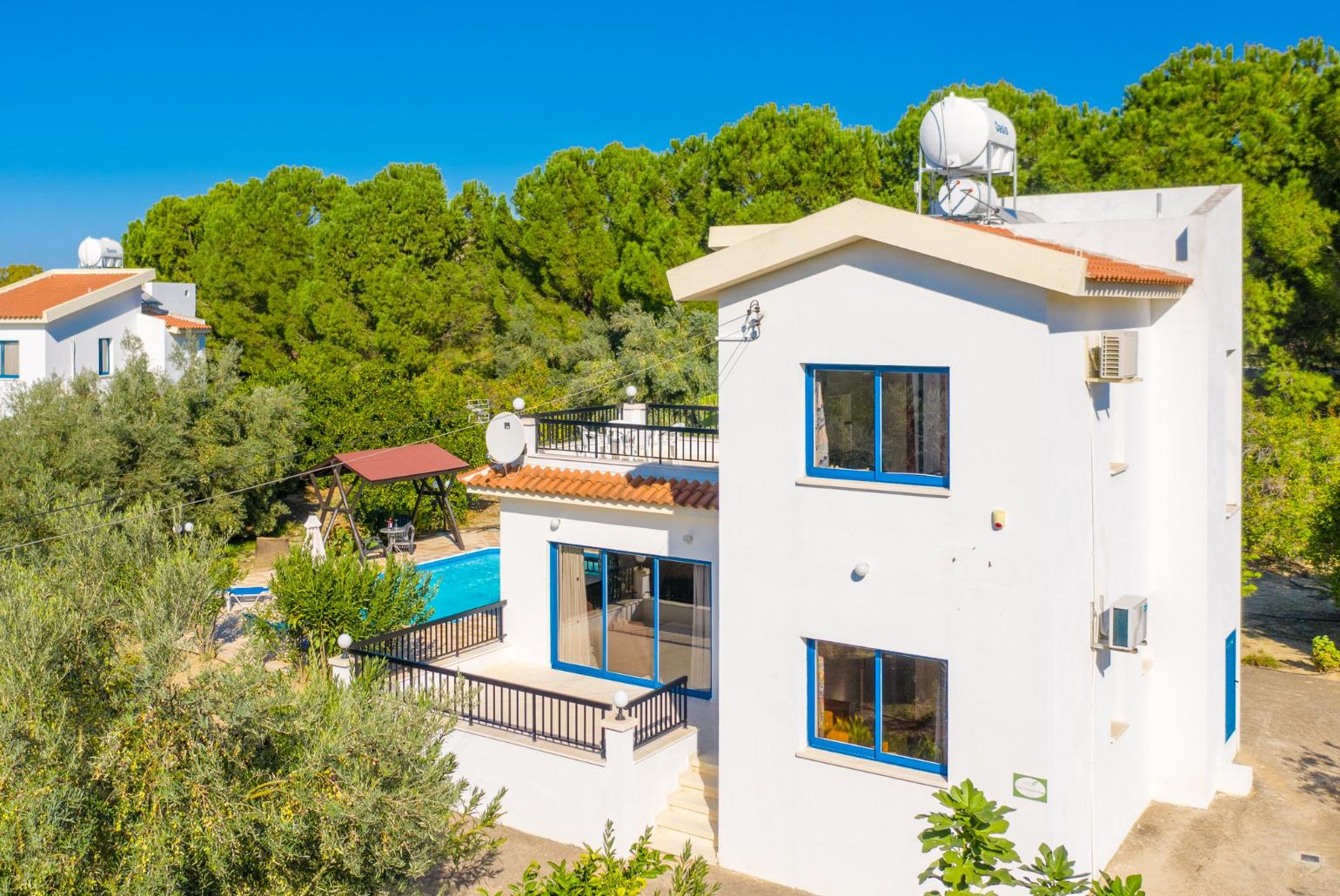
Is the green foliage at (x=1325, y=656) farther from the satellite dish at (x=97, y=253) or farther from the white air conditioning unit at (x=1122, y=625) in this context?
the satellite dish at (x=97, y=253)

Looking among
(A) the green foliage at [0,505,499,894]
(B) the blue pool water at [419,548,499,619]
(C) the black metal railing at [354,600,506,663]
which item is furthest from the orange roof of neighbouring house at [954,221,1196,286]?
(B) the blue pool water at [419,548,499,619]

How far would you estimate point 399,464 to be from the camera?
27438 millimetres

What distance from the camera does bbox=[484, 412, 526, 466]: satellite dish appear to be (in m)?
18.2

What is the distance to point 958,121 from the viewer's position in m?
15.5

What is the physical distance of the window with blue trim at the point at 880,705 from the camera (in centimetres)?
1195

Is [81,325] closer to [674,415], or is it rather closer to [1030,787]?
[674,415]

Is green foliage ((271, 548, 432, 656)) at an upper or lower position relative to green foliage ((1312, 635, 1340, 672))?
upper

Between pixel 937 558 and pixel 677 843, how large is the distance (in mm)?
5133

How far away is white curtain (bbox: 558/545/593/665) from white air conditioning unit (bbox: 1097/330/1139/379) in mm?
9102

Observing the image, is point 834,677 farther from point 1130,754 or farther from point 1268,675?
point 1268,675

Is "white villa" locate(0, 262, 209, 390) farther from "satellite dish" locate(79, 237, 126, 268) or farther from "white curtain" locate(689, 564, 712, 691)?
"white curtain" locate(689, 564, 712, 691)

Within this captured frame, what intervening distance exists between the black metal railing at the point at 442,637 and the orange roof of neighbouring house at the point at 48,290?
25.8 m

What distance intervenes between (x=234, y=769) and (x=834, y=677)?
6.47 m

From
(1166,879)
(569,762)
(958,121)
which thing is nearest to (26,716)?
(569,762)
